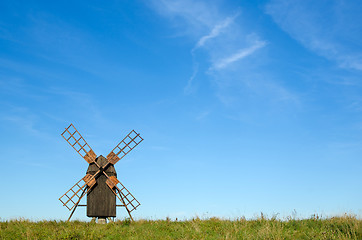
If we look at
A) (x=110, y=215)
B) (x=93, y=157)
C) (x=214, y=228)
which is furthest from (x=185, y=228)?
(x=93, y=157)

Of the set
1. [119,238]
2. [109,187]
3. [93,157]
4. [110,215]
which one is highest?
[93,157]

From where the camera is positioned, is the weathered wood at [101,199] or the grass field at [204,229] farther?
the weathered wood at [101,199]

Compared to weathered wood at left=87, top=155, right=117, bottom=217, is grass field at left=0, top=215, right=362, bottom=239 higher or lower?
lower

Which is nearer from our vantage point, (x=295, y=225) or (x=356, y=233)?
(x=356, y=233)

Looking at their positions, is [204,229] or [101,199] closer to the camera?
[204,229]

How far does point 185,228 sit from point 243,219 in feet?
10.7

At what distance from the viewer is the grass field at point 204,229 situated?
14891 mm

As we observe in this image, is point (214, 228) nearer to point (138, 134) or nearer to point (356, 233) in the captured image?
point (356, 233)

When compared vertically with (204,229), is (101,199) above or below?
above

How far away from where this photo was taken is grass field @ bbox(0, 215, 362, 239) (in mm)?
14891

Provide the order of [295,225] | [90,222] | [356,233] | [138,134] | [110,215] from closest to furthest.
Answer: [356,233] < [295,225] < [90,222] < [110,215] < [138,134]

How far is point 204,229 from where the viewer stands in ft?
57.5

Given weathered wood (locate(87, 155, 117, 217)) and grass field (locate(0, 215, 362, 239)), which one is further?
weathered wood (locate(87, 155, 117, 217))

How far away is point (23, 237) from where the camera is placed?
1817 centimetres
